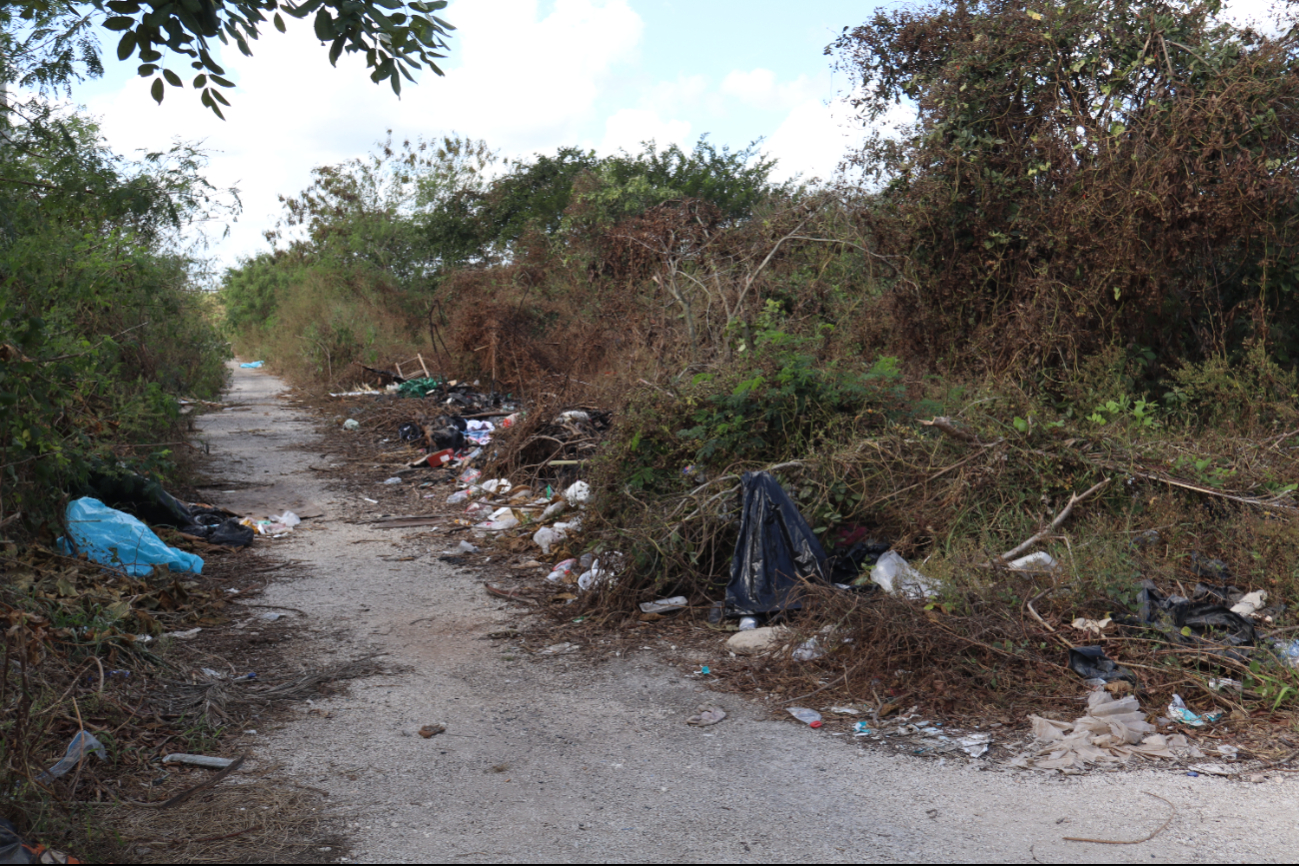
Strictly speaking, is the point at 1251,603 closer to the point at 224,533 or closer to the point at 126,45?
the point at 126,45

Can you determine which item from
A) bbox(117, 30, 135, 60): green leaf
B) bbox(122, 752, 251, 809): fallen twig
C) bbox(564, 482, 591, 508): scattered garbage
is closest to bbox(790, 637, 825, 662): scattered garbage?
bbox(122, 752, 251, 809): fallen twig

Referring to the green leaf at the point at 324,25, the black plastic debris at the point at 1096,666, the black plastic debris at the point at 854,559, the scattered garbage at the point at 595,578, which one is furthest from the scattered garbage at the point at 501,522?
the black plastic debris at the point at 1096,666

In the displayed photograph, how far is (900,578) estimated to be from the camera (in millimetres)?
4965

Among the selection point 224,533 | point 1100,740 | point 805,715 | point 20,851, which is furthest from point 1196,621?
point 224,533

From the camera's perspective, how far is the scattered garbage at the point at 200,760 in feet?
11.8

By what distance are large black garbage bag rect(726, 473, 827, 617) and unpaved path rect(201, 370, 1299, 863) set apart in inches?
29.5

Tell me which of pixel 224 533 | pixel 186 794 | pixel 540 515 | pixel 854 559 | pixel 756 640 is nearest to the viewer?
pixel 186 794

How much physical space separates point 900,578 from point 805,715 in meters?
1.22

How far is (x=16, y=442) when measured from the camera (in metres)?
5.04

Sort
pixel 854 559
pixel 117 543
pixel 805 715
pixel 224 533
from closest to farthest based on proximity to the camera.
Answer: pixel 805 715 → pixel 854 559 → pixel 117 543 → pixel 224 533

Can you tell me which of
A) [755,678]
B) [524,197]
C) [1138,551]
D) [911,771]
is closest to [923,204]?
[1138,551]

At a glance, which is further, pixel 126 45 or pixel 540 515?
pixel 540 515

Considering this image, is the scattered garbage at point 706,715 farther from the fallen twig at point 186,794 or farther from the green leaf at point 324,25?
the green leaf at point 324,25

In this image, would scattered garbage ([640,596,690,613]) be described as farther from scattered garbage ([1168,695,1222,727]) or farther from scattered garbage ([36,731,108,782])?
scattered garbage ([36,731,108,782])
